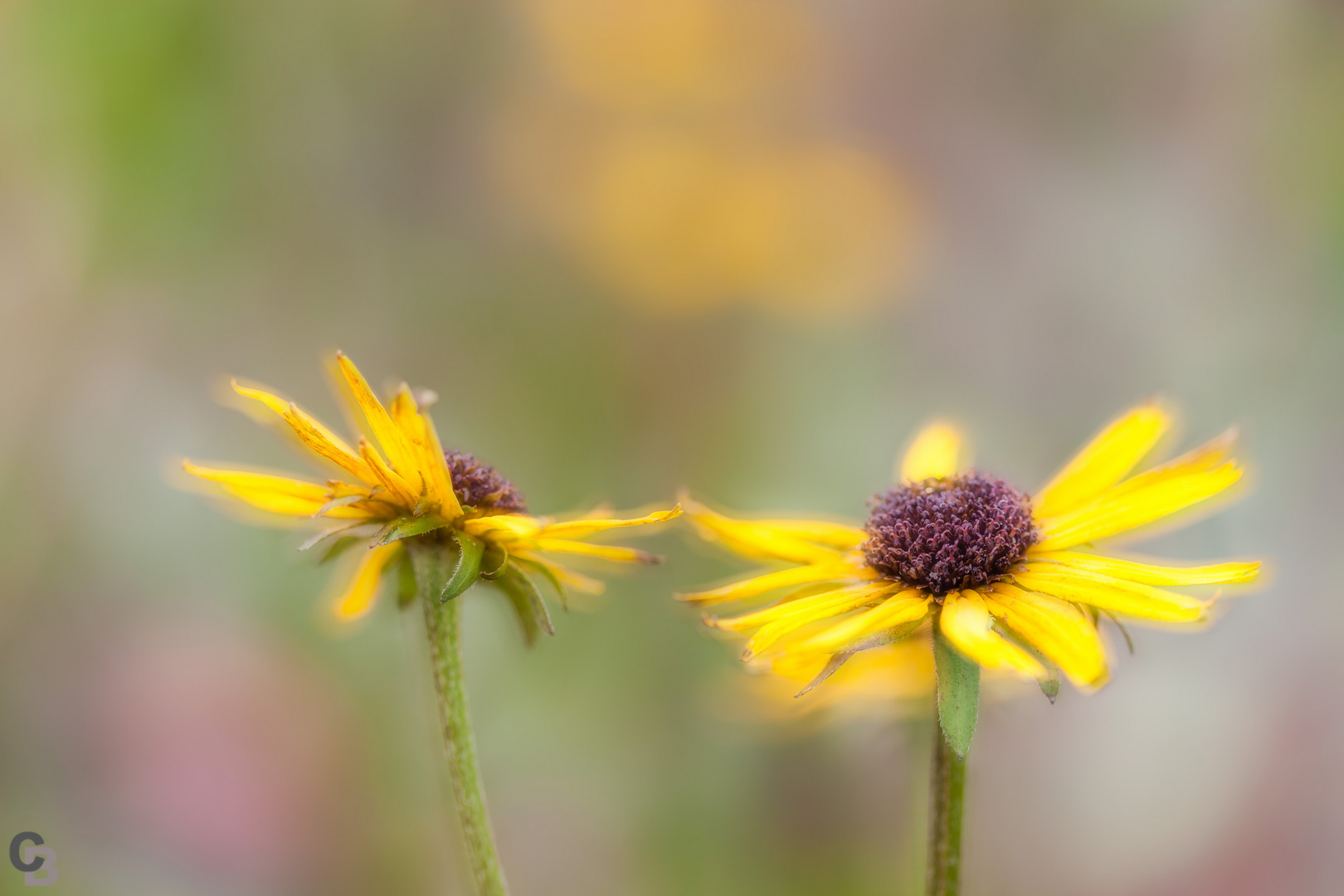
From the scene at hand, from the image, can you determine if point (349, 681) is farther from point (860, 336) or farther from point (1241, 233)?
point (1241, 233)

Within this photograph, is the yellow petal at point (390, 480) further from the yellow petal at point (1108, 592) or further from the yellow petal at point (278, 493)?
the yellow petal at point (1108, 592)

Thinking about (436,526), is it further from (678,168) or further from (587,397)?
(678,168)

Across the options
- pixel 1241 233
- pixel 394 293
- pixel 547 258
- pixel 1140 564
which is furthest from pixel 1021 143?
pixel 1140 564

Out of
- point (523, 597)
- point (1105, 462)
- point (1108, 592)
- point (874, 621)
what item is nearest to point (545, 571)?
point (523, 597)

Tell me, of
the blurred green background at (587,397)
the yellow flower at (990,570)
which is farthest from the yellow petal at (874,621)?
the blurred green background at (587,397)

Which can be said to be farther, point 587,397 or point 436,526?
point 587,397

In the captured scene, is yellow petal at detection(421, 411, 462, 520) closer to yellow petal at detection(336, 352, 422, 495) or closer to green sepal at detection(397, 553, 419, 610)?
yellow petal at detection(336, 352, 422, 495)
